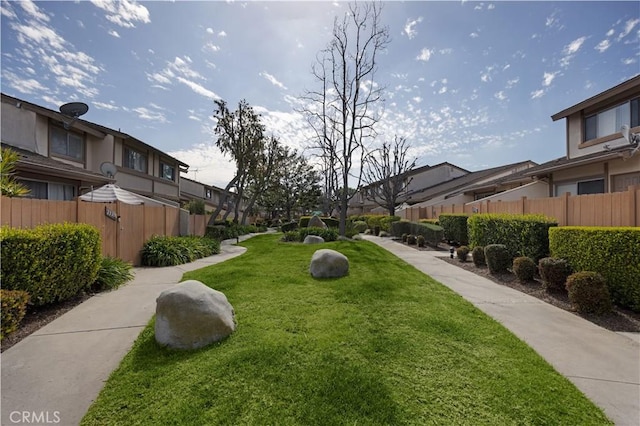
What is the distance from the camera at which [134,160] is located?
1742 cm

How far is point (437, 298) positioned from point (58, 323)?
6634 millimetres

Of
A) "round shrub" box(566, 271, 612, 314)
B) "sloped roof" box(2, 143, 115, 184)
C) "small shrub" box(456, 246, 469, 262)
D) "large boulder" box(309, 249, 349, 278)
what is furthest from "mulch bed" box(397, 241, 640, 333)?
"sloped roof" box(2, 143, 115, 184)

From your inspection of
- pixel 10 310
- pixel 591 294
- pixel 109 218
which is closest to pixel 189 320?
pixel 10 310

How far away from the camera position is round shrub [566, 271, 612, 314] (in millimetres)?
4965

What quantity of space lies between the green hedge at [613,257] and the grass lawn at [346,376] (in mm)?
2705

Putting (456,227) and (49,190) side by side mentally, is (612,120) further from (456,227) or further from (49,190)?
(49,190)

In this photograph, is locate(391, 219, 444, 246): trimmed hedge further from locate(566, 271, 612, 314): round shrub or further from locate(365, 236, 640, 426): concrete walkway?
locate(566, 271, 612, 314): round shrub

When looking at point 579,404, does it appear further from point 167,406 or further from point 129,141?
point 129,141

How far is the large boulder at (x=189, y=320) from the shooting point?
11.6 ft

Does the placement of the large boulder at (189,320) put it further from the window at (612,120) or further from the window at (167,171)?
the window at (167,171)

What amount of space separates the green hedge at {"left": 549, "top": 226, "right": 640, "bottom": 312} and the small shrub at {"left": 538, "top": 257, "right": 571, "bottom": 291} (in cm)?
22

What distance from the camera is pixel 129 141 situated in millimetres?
16344

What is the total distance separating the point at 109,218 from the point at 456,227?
14.4 meters

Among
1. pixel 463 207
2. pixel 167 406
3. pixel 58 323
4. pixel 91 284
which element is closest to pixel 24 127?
pixel 91 284
